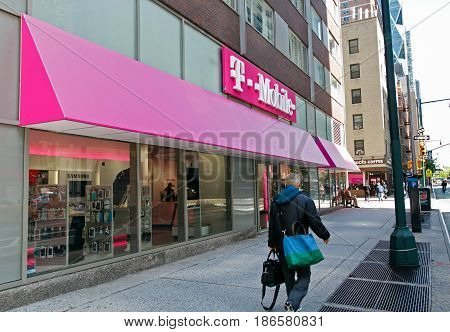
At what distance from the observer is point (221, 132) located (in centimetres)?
845

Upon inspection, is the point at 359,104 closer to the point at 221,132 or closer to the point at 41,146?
the point at 221,132

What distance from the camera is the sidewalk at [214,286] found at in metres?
5.17

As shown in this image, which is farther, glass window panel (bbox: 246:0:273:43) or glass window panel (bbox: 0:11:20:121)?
glass window panel (bbox: 246:0:273:43)

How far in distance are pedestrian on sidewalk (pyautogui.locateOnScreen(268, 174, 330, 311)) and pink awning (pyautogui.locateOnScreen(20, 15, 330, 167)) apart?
2600mm

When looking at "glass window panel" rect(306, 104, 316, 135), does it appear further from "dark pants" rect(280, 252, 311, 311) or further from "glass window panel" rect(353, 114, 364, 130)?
"glass window panel" rect(353, 114, 364, 130)

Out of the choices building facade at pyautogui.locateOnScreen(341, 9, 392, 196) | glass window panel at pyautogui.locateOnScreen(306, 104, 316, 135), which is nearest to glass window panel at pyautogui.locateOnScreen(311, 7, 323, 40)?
glass window panel at pyautogui.locateOnScreen(306, 104, 316, 135)

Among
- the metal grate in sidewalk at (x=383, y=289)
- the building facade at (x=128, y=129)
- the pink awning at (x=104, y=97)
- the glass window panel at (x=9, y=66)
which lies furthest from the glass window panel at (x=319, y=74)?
the glass window panel at (x=9, y=66)

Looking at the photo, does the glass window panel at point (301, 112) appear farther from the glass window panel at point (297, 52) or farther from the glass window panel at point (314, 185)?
the glass window panel at point (314, 185)

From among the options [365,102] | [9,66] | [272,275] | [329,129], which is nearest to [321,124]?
[329,129]

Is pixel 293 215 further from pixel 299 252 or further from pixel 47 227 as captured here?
pixel 47 227

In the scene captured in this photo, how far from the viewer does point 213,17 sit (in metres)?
10.6

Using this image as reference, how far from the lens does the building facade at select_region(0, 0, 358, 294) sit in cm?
522
